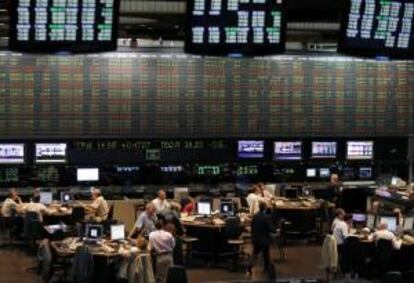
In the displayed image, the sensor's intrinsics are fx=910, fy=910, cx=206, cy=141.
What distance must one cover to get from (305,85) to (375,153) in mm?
3160

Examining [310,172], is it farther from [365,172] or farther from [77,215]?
[77,215]

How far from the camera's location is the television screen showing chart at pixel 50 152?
24359mm

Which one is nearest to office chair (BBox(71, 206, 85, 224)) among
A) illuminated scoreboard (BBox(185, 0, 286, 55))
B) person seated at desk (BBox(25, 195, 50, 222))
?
person seated at desk (BBox(25, 195, 50, 222))

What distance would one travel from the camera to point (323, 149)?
2756 centimetres

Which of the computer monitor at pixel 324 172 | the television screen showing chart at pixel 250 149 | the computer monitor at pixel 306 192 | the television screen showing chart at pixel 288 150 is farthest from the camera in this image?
the computer monitor at pixel 324 172

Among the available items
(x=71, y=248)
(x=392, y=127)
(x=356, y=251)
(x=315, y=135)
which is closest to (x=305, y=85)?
(x=315, y=135)

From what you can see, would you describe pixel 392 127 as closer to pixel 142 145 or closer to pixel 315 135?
pixel 315 135

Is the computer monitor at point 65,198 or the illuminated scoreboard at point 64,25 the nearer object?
the illuminated scoreboard at point 64,25

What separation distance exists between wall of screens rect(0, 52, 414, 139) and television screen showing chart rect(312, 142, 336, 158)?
38 centimetres

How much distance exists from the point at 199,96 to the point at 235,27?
516 inches

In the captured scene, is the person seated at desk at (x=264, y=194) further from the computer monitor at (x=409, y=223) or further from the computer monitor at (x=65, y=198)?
the computer monitor at (x=65, y=198)

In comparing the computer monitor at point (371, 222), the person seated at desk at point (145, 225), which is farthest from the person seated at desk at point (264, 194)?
the person seated at desk at point (145, 225)

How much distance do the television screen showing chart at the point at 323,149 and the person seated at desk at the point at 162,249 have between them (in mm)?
11766

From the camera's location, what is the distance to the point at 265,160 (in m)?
26.8
